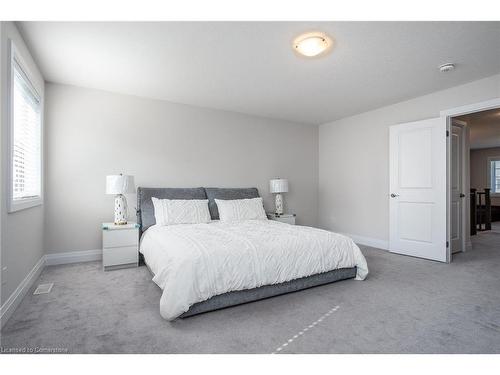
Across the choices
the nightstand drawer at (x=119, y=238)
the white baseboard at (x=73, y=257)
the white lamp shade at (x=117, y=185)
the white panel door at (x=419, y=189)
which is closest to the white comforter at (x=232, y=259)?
the nightstand drawer at (x=119, y=238)

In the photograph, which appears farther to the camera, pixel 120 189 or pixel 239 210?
pixel 239 210

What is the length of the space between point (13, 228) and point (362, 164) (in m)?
4.99

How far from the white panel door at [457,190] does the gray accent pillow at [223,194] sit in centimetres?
321

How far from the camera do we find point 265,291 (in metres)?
2.49

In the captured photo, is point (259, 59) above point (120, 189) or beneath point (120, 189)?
above

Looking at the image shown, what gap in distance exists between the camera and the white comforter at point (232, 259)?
6.91ft

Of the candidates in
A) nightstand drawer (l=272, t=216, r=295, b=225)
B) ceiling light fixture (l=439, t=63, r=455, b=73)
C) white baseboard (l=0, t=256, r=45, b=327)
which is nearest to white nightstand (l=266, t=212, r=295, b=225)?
nightstand drawer (l=272, t=216, r=295, b=225)

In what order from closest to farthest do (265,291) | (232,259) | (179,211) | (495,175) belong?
(232,259), (265,291), (179,211), (495,175)

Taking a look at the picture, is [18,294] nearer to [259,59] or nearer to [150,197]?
[150,197]

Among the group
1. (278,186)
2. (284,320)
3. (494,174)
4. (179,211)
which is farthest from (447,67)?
(494,174)

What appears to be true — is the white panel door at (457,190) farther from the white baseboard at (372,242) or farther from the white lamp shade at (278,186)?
the white lamp shade at (278,186)

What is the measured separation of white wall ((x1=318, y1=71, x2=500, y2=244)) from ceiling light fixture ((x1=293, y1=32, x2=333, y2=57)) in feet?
7.72
